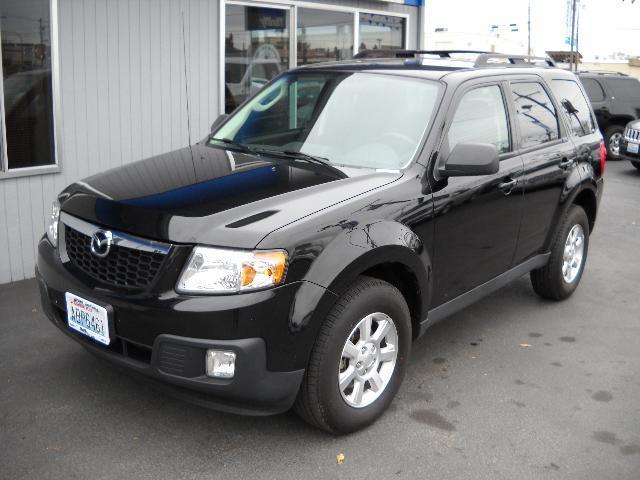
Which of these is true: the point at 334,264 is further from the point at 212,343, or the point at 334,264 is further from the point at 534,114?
the point at 534,114

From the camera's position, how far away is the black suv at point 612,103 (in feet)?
50.6

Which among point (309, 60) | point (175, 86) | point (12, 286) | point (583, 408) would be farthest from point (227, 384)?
point (309, 60)

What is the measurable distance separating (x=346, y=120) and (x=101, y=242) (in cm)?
166

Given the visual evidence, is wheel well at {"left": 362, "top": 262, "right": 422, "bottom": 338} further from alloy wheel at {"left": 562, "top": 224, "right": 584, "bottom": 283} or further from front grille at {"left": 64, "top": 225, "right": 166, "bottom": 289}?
alloy wheel at {"left": 562, "top": 224, "right": 584, "bottom": 283}

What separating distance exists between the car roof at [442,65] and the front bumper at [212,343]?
194cm

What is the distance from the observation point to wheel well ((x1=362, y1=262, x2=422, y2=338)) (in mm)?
3701

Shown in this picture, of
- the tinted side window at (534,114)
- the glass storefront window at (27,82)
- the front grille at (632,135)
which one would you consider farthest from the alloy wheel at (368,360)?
the front grille at (632,135)

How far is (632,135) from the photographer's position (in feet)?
43.3

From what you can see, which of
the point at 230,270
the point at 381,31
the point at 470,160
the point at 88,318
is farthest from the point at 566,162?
the point at 381,31

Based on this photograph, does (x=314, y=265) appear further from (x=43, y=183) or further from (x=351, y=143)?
(x=43, y=183)

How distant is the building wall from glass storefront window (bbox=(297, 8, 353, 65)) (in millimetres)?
1472

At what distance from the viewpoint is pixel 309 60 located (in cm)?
873

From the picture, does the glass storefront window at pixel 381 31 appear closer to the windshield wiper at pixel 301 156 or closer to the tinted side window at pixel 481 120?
the tinted side window at pixel 481 120

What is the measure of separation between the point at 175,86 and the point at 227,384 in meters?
4.57
